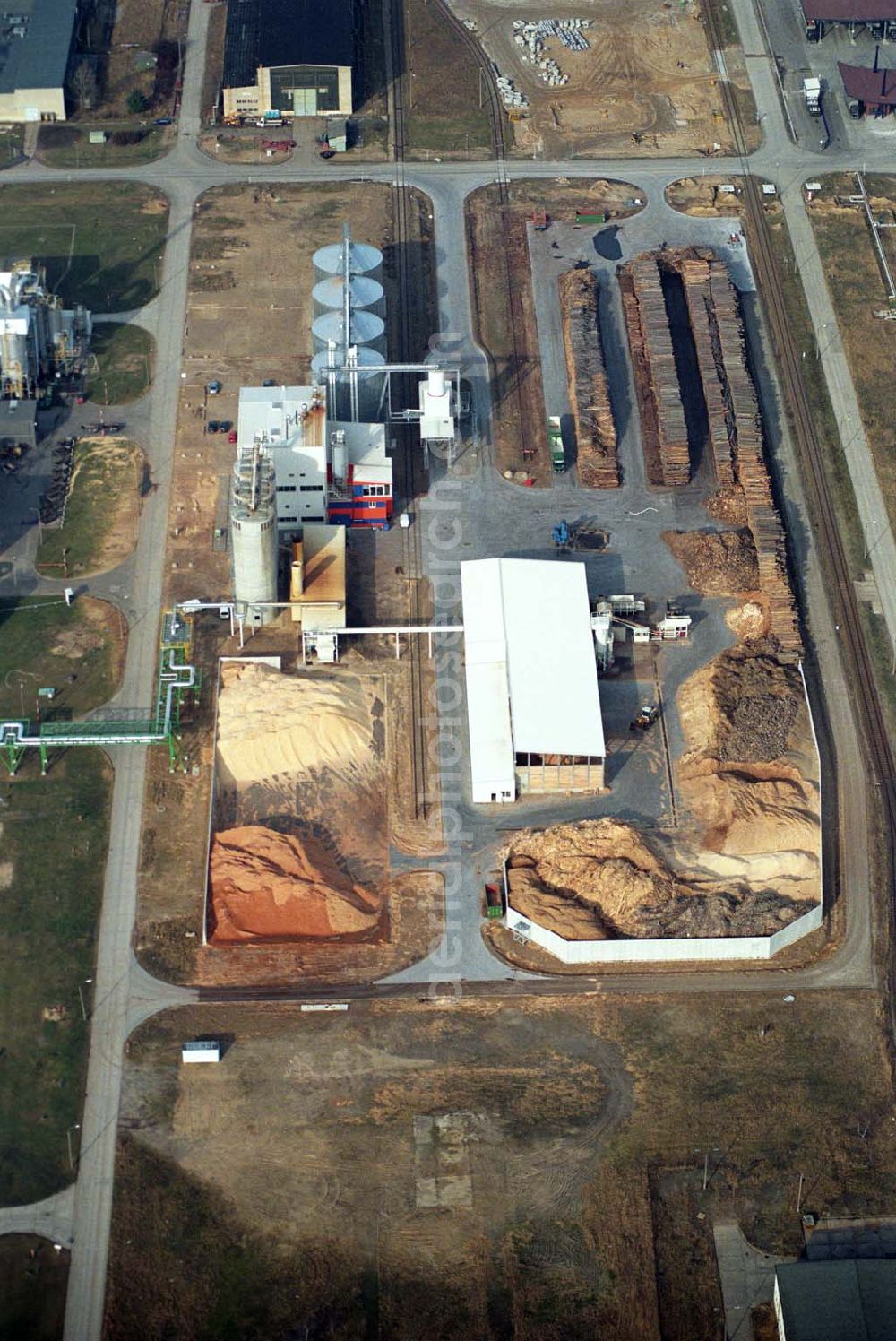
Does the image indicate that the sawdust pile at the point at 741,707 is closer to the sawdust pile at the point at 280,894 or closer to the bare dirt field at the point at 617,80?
the sawdust pile at the point at 280,894

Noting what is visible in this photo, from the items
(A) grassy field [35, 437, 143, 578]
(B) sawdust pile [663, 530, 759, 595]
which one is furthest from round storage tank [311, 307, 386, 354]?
(B) sawdust pile [663, 530, 759, 595]

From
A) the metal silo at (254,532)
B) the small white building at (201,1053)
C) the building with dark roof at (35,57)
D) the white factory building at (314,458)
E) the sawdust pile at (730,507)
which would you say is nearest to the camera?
the small white building at (201,1053)

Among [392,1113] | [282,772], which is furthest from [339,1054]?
[282,772]

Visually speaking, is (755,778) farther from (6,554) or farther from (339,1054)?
(6,554)

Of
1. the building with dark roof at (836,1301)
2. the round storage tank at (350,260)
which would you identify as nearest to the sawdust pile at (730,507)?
the round storage tank at (350,260)

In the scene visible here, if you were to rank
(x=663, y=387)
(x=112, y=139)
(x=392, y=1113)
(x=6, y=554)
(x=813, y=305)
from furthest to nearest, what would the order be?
(x=112, y=139)
(x=813, y=305)
(x=663, y=387)
(x=6, y=554)
(x=392, y=1113)

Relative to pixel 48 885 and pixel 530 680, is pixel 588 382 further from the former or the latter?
pixel 48 885

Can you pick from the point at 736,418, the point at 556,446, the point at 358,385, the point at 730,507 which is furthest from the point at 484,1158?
the point at 736,418
